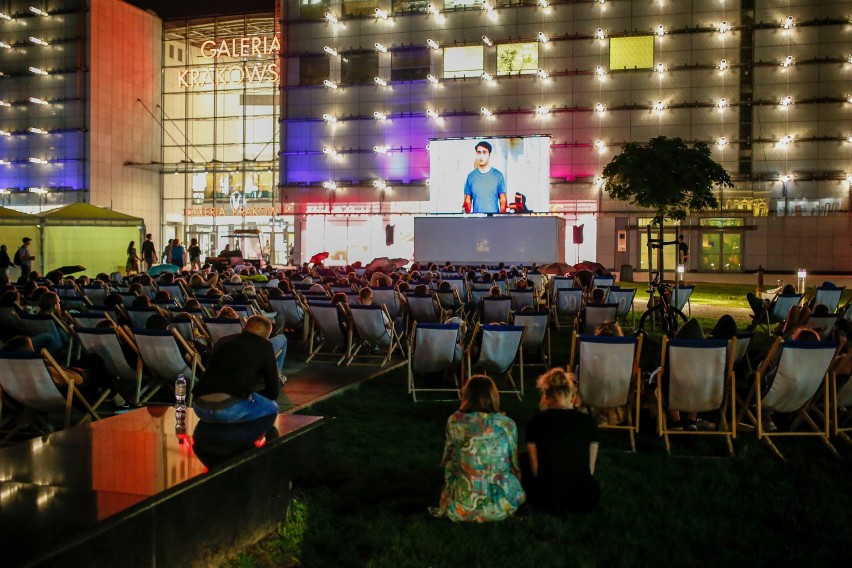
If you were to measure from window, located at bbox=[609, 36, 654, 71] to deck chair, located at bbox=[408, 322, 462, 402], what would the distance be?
3548cm

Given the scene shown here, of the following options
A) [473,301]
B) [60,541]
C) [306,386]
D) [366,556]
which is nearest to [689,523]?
[366,556]

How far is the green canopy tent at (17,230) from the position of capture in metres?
25.9

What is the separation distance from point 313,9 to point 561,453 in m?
45.5

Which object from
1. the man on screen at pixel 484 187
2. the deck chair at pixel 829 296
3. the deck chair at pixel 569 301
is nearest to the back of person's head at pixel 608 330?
the deck chair at pixel 569 301

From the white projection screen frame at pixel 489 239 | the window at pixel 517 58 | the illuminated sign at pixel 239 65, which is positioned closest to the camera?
the white projection screen frame at pixel 489 239

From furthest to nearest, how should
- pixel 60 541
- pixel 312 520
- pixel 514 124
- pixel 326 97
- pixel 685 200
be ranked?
pixel 326 97, pixel 514 124, pixel 685 200, pixel 312 520, pixel 60 541

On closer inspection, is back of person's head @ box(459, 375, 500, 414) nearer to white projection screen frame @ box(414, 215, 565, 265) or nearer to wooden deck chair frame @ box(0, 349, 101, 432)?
wooden deck chair frame @ box(0, 349, 101, 432)

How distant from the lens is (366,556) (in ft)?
16.4

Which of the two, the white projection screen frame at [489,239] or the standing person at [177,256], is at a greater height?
the white projection screen frame at [489,239]

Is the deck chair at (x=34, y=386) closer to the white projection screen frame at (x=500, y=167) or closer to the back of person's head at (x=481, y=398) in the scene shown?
the back of person's head at (x=481, y=398)

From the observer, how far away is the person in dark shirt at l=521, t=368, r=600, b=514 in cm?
547

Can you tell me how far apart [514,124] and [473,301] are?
28.7 meters

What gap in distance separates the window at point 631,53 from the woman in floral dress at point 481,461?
39.7 meters

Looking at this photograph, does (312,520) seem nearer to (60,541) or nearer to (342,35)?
(60,541)
